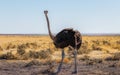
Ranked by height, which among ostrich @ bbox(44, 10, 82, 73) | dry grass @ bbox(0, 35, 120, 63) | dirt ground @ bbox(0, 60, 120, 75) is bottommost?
dirt ground @ bbox(0, 60, 120, 75)

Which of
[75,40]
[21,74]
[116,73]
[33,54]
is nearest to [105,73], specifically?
[116,73]

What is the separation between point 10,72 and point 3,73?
1.53 feet

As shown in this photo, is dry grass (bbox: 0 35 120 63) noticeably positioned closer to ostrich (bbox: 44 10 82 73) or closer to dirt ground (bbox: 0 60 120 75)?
dirt ground (bbox: 0 60 120 75)

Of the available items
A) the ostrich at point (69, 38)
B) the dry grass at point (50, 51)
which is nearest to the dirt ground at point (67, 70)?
the ostrich at point (69, 38)

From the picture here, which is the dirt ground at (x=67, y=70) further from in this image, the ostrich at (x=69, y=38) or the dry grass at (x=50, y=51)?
the dry grass at (x=50, y=51)

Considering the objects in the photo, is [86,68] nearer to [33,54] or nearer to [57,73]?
[57,73]

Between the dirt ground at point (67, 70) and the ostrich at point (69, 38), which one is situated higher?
the ostrich at point (69, 38)

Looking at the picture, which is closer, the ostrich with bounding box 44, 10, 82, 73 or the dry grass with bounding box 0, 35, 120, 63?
the ostrich with bounding box 44, 10, 82, 73

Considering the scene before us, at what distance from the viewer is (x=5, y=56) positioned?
28391mm

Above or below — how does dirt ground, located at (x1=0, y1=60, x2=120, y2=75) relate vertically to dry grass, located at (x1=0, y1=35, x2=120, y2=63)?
below

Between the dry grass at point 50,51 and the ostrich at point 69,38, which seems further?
the dry grass at point 50,51

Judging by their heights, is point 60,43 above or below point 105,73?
above

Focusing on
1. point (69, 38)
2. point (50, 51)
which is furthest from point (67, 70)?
point (50, 51)

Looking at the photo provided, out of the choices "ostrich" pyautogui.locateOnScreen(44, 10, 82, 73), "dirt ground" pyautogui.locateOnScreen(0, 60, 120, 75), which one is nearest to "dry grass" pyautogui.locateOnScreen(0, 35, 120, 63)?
"dirt ground" pyautogui.locateOnScreen(0, 60, 120, 75)
